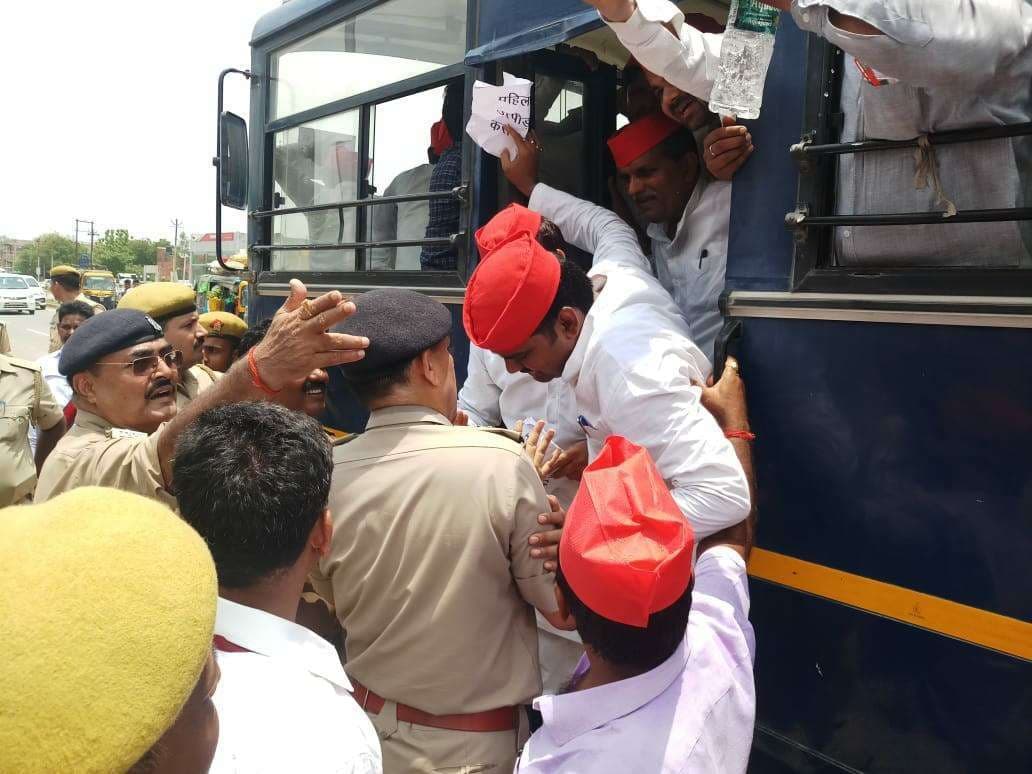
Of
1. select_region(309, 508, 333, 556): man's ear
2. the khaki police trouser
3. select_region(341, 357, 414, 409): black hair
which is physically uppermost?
select_region(341, 357, 414, 409): black hair

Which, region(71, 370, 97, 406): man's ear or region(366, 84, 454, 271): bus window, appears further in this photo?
region(366, 84, 454, 271): bus window

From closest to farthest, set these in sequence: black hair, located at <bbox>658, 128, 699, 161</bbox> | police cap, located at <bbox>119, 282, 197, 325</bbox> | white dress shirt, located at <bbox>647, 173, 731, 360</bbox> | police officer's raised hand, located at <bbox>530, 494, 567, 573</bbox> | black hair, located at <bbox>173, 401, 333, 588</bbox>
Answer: black hair, located at <bbox>173, 401, 333, 588</bbox>, police officer's raised hand, located at <bbox>530, 494, 567, 573</bbox>, white dress shirt, located at <bbox>647, 173, 731, 360</bbox>, black hair, located at <bbox>658, 128, 699, 161</bbox>, police cap, located at <bbox>119, 282, 197, 325</bbox>

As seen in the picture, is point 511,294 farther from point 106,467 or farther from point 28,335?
point 28,335

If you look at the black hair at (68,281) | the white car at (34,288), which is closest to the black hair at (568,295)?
the black hair at (68,281)

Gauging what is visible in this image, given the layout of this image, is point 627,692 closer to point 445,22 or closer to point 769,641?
point 769,641

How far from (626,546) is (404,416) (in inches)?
30.0

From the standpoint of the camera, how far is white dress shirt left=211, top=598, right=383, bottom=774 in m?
1.06

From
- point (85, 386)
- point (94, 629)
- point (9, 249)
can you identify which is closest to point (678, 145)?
point (85, 386)

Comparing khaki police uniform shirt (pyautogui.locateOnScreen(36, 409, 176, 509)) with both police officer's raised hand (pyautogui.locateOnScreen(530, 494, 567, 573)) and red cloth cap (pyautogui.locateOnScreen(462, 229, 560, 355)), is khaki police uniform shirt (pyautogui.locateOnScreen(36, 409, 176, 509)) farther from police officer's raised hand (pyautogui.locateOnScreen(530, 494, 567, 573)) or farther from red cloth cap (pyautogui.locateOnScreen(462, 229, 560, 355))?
police officer's raised hand (pyautogui.locateOnScreen(530, 494, 567, 573))

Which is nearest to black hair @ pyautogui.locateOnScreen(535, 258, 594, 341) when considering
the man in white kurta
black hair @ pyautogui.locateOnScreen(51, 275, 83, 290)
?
the man in white kurta

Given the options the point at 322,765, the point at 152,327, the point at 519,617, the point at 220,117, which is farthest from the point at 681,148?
the point at 220,117

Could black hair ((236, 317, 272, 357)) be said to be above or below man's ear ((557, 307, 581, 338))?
below

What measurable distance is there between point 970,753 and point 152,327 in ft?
8.35

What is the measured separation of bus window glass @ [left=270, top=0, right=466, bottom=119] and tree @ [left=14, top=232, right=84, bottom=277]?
312 ft
